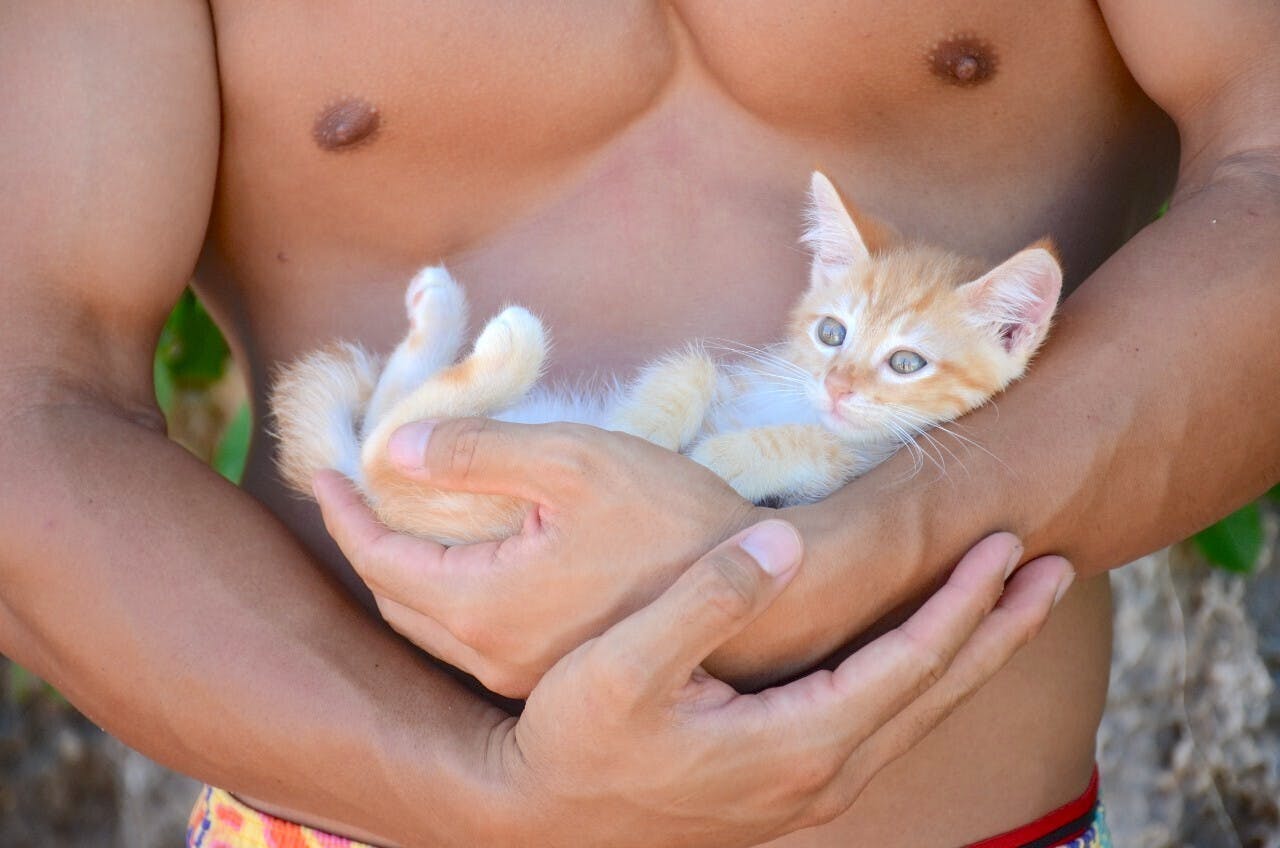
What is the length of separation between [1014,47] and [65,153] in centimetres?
95

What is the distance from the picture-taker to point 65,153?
1184mm

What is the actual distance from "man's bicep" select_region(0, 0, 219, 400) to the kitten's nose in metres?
0.69

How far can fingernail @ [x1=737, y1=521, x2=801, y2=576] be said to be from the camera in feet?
3.18

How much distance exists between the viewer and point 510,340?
3.97 feet

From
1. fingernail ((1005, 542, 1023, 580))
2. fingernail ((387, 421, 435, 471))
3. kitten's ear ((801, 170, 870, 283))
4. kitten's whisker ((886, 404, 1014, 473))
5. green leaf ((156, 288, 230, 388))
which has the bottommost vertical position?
green leaf ((156, 288, 230, 388))

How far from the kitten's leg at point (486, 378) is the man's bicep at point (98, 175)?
266mm

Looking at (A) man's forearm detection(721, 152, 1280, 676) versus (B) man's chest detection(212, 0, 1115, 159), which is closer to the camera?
(A) man's forearm detection(721, 152, 1280, 676)

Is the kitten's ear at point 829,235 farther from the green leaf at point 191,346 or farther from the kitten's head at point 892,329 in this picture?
the green leaf at point 191,346

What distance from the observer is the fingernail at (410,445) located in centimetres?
107

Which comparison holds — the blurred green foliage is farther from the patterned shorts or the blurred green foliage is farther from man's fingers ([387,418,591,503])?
man's fingers ([387,418,591,503])

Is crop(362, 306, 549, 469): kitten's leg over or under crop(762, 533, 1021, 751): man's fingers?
over

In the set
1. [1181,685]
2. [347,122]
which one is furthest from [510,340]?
[1181,685]

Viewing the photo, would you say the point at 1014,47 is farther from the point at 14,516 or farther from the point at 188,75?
the point at 14,516

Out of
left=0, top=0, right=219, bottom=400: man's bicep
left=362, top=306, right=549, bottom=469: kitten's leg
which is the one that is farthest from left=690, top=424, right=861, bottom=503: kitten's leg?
left=0, top=0, right=219, bottom=400: man's bicep
